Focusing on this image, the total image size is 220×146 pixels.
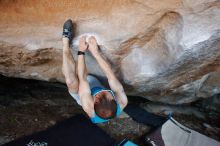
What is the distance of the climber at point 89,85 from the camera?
2.34 m

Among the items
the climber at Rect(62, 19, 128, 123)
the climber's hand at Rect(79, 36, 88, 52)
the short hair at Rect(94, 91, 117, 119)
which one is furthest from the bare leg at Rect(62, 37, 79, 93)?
the short hair at Rect(94, 91, 117, 119)

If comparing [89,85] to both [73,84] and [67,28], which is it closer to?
[73,84]

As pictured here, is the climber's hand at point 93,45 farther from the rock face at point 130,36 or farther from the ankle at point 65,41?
the ankle at point 65,41

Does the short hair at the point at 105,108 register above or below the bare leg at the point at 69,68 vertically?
below

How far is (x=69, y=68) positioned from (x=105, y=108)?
19.3 inches

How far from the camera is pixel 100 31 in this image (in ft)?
7.73

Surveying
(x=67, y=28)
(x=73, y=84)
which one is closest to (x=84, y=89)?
(x=73, y=84)

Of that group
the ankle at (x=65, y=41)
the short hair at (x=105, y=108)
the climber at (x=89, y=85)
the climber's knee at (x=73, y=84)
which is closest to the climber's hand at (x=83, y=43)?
the climber at (x=89, y=85)

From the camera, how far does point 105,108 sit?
7.64ft

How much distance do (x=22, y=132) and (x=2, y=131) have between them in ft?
0.64

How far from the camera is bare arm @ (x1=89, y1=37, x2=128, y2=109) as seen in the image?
238cm

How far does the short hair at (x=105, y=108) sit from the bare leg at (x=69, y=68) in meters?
0.30

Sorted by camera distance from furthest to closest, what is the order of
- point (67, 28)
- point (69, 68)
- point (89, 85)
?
point (89, 85)
point (69, 68)
point (67, 28)

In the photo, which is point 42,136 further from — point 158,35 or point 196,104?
point 196,104
